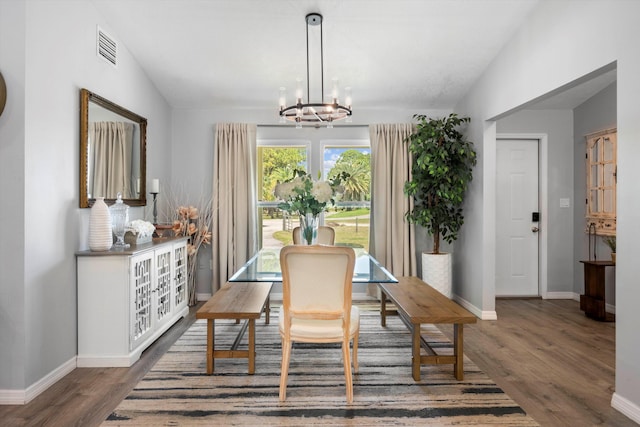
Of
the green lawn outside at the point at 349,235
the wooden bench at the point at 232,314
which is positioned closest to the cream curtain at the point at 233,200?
the green lawn outside at the point at 349,235

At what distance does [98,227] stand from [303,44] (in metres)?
2.43

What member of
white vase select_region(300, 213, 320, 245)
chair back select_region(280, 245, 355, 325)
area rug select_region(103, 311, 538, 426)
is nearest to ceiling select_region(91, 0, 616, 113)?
white vase select_region(300, 213, 320, 245)

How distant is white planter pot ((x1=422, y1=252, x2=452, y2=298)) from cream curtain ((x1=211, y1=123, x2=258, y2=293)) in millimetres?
2109

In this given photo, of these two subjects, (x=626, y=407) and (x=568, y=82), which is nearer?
(x=626, y=407)

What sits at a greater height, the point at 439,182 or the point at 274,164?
the point at 274,164

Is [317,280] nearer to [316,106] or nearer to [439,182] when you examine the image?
[316,106]

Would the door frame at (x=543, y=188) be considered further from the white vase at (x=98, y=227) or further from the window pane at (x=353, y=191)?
the white vase at (x=98, y=227)

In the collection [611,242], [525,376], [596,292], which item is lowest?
[525,376]

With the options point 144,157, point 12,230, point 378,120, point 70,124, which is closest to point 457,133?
point 378,120

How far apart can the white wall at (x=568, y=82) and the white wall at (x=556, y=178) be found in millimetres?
Answer: 1093

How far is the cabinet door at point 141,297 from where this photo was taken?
3.07 m

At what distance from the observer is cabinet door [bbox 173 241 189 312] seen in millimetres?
4074

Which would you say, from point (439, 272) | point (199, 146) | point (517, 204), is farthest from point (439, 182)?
point (199, 146)

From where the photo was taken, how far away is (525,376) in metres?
2.83
